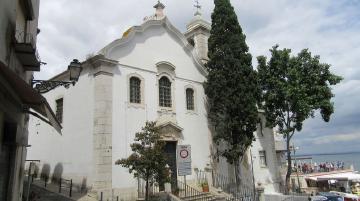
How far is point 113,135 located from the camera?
17578 mm

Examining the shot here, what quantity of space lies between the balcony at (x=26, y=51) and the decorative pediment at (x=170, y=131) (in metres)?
11.0

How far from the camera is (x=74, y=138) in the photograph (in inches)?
737

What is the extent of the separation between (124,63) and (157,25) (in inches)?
153

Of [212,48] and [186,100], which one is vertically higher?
[212,48]

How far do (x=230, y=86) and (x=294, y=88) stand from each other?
5050mm

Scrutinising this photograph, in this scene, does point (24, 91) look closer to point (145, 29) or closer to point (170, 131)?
point (170, 131)

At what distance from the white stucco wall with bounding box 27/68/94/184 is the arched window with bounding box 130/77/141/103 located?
7.10ft

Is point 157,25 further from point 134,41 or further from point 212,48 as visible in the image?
point 212,48

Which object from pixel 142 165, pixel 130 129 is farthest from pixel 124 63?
pixel 142 165

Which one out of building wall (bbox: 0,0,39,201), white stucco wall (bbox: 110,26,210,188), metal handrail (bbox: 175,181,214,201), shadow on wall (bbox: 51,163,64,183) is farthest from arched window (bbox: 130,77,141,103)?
building wall (bbox: 0,0,39,201)

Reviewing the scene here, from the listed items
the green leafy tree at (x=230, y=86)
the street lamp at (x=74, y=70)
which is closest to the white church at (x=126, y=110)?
the green leafy tree at (x=230, y=86)

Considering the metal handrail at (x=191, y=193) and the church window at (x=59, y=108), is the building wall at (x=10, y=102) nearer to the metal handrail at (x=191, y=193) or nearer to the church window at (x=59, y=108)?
the metal handrail at (x=191, y=193)

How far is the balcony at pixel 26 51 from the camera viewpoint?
773 centimetres

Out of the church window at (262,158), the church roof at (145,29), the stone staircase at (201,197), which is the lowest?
the stone staircase at (201,197)
